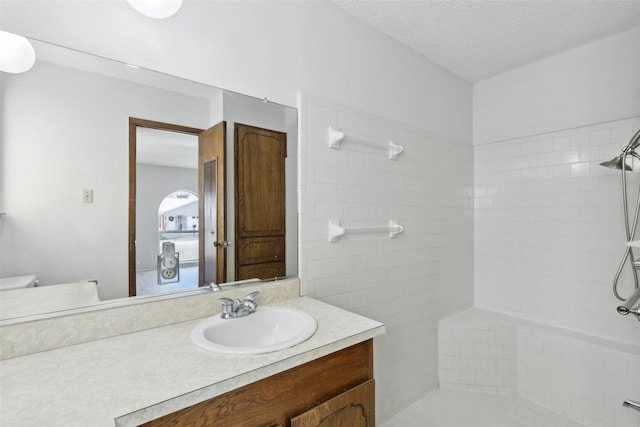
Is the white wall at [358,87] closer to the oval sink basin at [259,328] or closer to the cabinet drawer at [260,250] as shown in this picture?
the cabinet drawer at [260,250]

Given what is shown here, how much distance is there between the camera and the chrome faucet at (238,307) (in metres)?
1.25

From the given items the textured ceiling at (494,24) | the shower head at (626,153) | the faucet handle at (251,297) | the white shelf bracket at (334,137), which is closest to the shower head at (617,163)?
the shower head at (626,153)

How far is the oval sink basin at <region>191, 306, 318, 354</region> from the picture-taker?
1.15 m

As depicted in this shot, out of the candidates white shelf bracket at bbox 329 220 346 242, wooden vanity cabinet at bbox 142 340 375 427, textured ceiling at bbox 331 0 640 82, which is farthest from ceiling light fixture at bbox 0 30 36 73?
textured ceiling at bbox 331 0 640 82

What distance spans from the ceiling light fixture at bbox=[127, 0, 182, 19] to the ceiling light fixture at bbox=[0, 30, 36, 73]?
368 millimetres

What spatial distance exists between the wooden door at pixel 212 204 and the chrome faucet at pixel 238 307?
6.4 inches

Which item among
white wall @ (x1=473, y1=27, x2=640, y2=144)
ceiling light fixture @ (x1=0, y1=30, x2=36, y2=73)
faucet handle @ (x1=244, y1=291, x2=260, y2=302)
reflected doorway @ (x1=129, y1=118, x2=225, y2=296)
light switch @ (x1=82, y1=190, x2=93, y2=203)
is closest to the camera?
ceiling light fixture @ (x1=0, y1=30, x2=36, y2=73)

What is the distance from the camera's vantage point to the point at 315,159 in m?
1.69

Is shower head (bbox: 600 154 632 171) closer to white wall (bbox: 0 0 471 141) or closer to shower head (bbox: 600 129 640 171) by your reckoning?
shower head (bbox: 600 129 640 171)

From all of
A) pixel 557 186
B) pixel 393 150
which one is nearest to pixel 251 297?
pixel 393 150

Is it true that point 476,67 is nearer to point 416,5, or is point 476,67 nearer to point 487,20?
point 487,20

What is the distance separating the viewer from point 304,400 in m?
1.00

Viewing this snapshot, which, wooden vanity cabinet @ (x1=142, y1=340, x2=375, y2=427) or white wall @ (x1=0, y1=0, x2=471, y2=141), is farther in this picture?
white wall @ (x1=0, y1=0, x2=471, y2=141)

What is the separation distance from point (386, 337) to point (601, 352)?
1.39m
